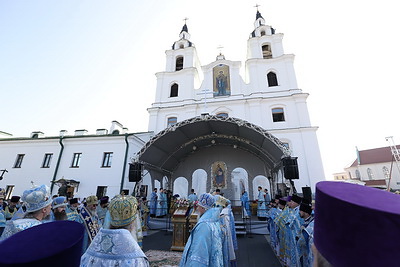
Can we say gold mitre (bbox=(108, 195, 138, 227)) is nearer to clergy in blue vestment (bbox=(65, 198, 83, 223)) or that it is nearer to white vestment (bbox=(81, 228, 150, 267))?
white vestment (bbox=(81, 228, 150, 267))

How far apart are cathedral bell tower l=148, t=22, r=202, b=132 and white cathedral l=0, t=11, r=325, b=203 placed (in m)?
0.16

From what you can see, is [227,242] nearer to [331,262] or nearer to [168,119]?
[331,262]

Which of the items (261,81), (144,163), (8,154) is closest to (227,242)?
(144,163)

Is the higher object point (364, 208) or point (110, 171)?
point (110, 171)

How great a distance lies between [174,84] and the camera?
2291 centimetres

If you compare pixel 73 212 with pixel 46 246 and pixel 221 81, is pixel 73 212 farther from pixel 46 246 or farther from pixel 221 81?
pixel 221 81

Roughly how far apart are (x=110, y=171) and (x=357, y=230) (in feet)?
58.2

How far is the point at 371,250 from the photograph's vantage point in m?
0.83

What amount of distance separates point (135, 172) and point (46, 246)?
398 inches

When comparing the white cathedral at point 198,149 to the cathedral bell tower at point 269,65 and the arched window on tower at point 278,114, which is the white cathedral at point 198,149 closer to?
the arched window on tower at point 278,114

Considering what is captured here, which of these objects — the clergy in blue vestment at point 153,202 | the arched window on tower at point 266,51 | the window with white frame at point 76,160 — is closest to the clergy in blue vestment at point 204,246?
the clergy in blue vestment at point 153,202

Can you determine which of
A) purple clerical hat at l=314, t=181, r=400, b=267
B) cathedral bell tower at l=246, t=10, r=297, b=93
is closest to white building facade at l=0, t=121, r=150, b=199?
cathedral bell tower at l=246, t=10, r=297, b=93

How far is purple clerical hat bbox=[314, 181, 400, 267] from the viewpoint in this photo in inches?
31.3

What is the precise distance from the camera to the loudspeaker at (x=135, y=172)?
10.4 m
